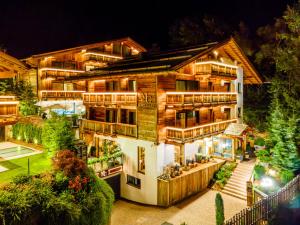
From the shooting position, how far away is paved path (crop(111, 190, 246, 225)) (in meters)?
19.1

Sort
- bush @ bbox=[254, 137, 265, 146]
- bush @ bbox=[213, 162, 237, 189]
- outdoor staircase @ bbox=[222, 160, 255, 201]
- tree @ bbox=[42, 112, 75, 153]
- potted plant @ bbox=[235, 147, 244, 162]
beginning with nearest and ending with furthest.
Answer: tree @ bbox=[42, 112, 75, 153] < outdoor staircase @ bbox=[222, 160, 255, 201] < bush @ bbox=[213, 162, 237, 189] < potted plant @ bbox=[235, 147, 244, 162] < bush @ bbox=[254, 137, 265, 146]

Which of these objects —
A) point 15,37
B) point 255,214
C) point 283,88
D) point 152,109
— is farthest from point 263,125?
point 15,37

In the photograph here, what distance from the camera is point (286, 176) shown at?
1997 centimetres

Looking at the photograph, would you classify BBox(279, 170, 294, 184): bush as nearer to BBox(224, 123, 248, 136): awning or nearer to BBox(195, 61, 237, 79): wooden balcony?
BBox(224, 123, 248, 136): awning

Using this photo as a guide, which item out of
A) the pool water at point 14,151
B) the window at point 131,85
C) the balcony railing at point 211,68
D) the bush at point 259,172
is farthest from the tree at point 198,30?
the pool water at point 14,151

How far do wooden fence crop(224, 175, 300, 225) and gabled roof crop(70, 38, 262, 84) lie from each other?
10.9m

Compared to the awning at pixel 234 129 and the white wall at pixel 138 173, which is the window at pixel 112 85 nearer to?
the white wall at pixel 138 173

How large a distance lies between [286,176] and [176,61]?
12.8 m

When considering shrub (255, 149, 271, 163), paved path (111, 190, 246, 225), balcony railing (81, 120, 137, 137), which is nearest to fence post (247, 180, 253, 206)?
paved path (111, 190, 246, 225)

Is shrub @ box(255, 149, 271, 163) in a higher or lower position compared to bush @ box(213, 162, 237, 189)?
higher

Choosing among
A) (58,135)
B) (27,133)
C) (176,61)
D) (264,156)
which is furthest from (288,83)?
(27,133)

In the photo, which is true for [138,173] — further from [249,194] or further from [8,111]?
[8,111]

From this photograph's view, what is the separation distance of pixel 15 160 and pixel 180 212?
49.0 feet

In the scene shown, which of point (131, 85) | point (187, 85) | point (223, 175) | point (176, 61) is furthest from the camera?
point (187, 85)
